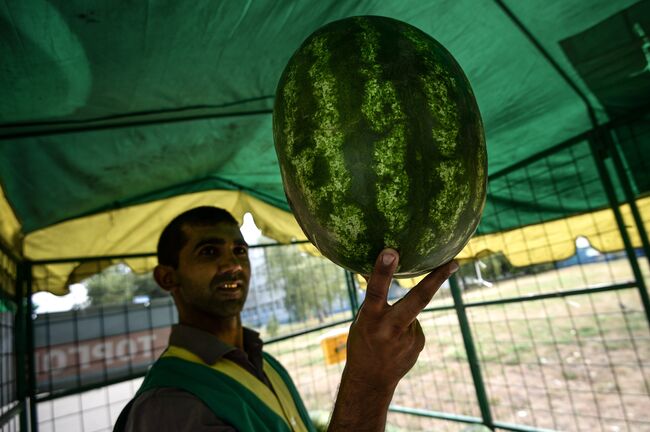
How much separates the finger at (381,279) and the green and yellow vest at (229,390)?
983 millimetres

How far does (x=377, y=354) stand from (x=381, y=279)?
0.88ft

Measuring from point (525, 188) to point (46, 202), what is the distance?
473 centimetres

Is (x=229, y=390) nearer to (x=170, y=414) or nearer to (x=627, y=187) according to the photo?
(x=170, y=414)

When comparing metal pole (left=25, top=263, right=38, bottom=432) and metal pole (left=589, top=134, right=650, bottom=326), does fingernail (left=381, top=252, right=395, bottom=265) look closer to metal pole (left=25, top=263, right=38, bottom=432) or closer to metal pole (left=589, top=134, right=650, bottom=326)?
metal pole (left=589, top=134, right=650, bottom=326)

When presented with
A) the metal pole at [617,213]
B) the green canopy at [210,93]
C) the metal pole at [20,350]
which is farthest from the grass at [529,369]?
the metal pole at [20,350]

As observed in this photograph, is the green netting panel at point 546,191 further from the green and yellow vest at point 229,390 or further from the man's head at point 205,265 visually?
the green and yellow vest at point 229,390

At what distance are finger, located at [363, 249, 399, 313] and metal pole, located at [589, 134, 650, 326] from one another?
3.02m

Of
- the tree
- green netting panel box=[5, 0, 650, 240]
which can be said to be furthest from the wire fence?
the tree

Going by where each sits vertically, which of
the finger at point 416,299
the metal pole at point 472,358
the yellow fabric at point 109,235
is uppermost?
the yellow fabric at point 109,235

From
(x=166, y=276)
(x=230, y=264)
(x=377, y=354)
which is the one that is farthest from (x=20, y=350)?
(x=377, y=354)

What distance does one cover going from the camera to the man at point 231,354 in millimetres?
1104

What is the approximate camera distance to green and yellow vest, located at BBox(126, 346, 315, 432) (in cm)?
166

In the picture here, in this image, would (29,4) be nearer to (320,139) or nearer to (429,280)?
(320,139)

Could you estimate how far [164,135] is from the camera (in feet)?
9.46
